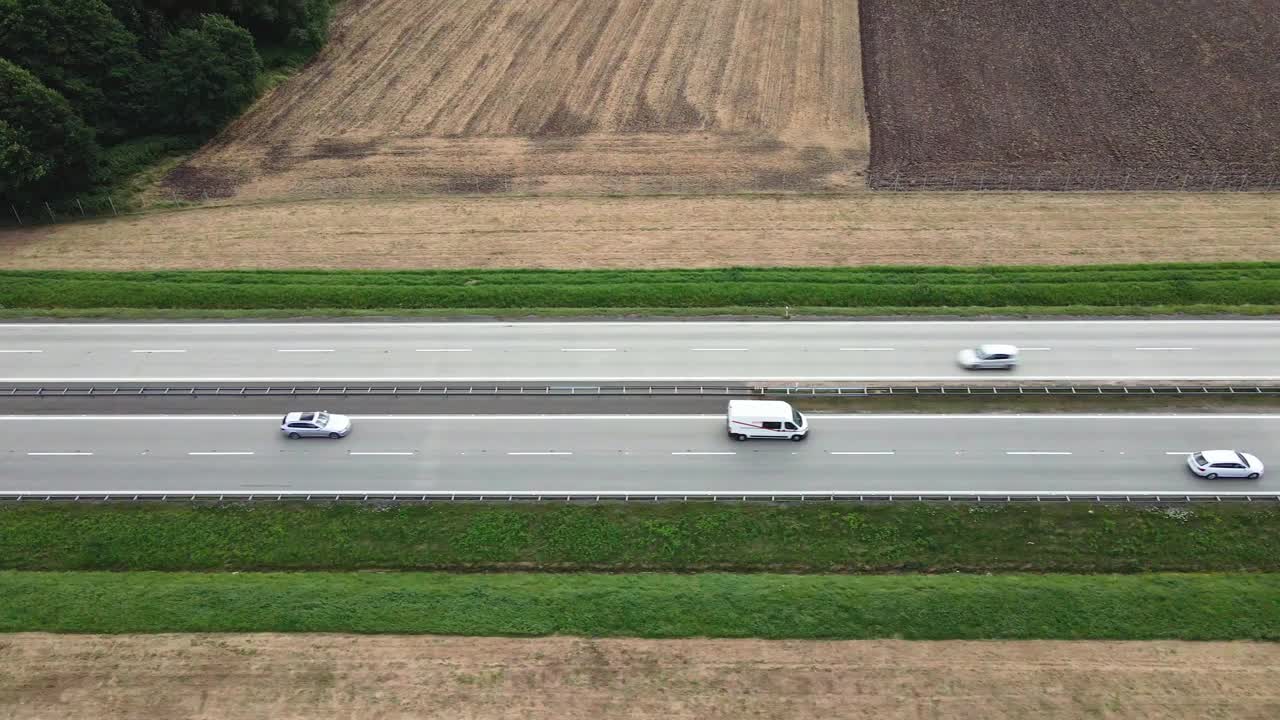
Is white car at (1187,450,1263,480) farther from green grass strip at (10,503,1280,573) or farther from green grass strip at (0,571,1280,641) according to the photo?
green grass strip at (0,571,1280,641)

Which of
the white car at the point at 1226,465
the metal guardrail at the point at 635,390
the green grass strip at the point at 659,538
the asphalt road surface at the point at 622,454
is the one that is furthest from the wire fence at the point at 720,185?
the green grass strip at the point at 659,538

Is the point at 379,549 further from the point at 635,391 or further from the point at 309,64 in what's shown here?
the point at 309,64

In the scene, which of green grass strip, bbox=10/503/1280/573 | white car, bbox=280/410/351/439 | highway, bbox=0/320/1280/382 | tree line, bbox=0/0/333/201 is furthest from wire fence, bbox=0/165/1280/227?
green grass strip, bbox=10/503/1280/573

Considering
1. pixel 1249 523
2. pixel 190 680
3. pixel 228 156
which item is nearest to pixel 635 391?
pixel 190 680

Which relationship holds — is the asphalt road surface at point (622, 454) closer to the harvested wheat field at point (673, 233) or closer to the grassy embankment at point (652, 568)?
the grassy embankment at point (652, 568)

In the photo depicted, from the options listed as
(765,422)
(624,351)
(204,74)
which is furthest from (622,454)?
(204,74)

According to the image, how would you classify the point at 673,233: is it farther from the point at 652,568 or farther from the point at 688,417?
the point at 652,568
